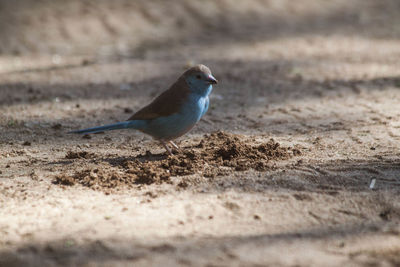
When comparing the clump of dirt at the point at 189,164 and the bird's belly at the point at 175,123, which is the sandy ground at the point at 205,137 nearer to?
the clump of dirt at the point at 189,164

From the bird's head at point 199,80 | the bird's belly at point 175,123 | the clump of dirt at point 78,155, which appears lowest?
the clump of dirt at point 78,155

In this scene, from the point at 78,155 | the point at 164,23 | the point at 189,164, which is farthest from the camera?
the point at 164,23

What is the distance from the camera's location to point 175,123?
4988 mm

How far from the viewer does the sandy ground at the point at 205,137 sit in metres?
3.62

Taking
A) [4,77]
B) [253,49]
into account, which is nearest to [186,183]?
[4,77]

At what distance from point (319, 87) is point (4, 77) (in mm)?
5172

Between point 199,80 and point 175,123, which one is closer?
point 175,123

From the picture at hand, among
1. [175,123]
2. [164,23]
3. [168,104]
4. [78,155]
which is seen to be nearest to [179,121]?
[175,123]

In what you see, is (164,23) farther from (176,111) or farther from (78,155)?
(176,111)

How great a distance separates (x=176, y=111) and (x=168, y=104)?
117mm

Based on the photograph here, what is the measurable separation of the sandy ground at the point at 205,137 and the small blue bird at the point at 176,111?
31 centimetres

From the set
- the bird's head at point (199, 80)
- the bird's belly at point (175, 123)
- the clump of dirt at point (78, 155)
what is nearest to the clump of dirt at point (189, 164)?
the clump of dirt at point (78, 155)

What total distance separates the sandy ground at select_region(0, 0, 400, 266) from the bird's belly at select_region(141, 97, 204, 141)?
0.87 feet

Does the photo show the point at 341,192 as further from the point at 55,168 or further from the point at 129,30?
the point at 129,30
